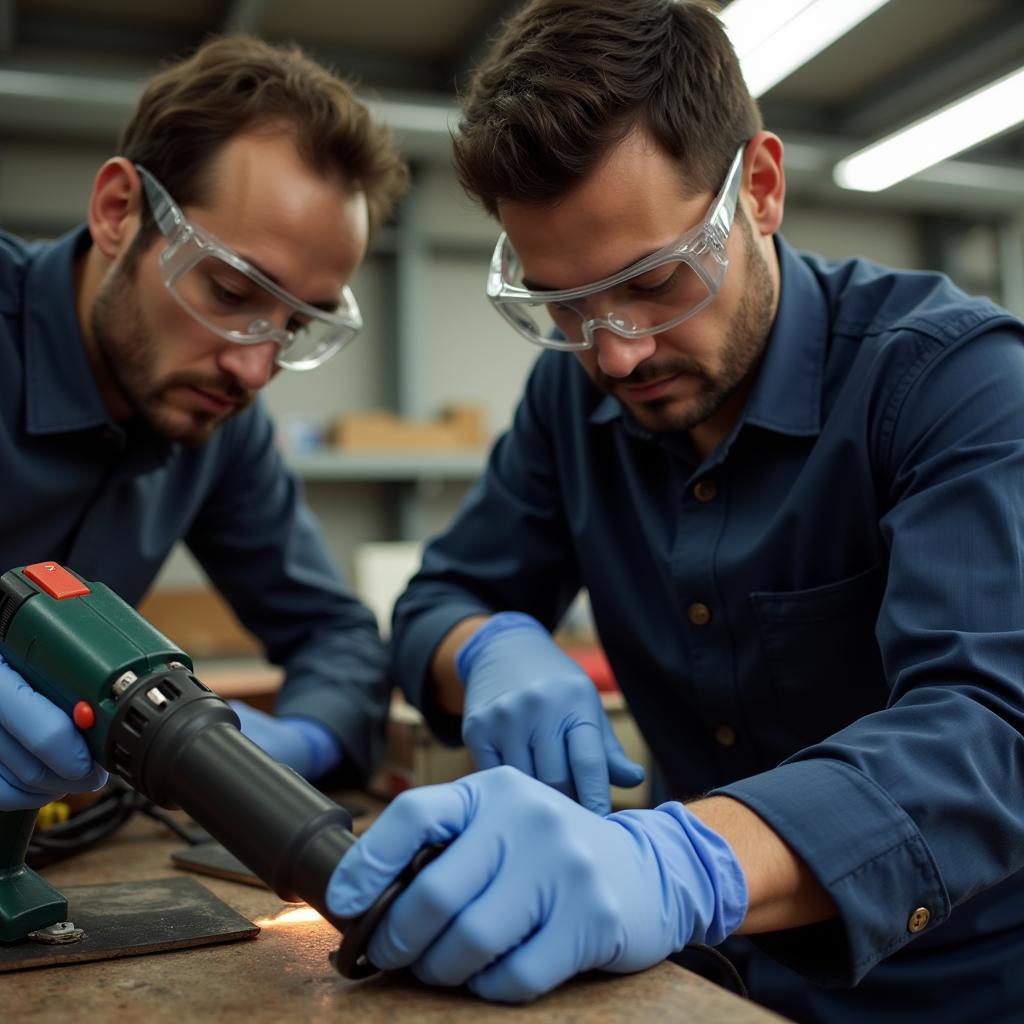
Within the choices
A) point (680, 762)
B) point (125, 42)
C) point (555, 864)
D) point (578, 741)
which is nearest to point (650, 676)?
point (680, 762)

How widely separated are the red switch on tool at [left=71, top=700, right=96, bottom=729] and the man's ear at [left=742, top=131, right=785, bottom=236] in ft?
2.93

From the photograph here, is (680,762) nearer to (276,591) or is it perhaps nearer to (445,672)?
(445,672)

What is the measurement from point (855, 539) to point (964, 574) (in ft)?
0.72

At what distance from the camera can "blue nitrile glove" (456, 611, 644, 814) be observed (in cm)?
114

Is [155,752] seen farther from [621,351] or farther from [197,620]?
[197,620]

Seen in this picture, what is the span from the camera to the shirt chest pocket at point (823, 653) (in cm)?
118

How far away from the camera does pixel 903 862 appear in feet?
2.72

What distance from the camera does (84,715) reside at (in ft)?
2.75

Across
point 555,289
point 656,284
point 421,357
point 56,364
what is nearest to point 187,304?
point 56,364

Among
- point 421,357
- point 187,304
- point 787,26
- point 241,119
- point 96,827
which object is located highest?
point 787,26

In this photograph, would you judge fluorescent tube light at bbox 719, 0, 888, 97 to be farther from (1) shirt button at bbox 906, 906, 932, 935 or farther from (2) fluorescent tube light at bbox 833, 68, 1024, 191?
(1) shirt button at bbox 906, 906, 932, 935

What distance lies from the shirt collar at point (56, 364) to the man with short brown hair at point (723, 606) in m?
0.58

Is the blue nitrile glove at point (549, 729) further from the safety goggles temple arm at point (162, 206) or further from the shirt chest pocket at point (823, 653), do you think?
the safety goggles temple arm at point (162, 206)

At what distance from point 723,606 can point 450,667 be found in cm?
41
